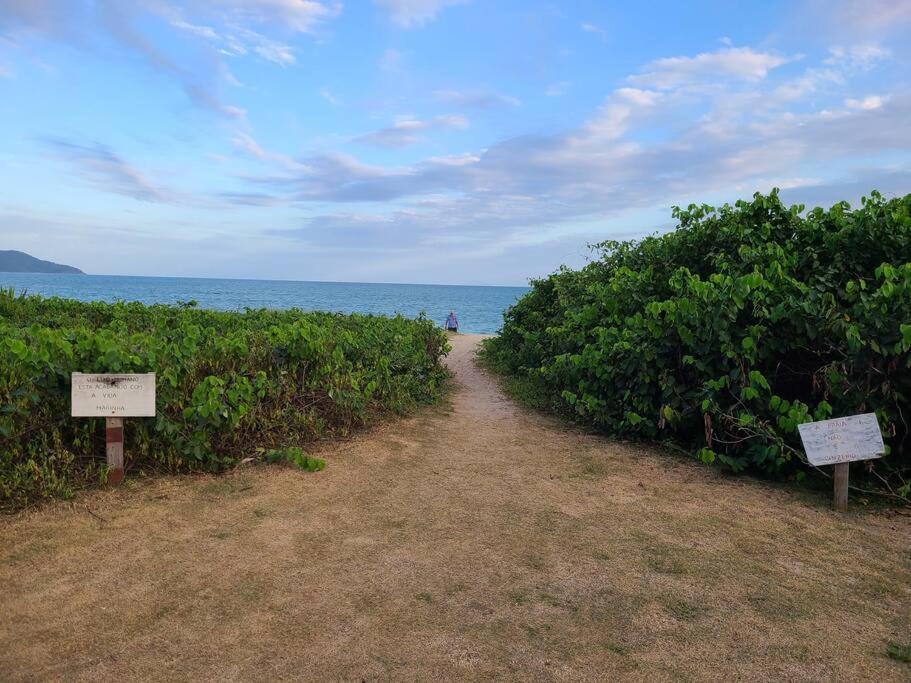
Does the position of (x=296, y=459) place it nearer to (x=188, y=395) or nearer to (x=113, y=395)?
(x=188, y=395)

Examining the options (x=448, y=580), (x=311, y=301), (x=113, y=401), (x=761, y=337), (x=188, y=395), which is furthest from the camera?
(x=311, y=301)

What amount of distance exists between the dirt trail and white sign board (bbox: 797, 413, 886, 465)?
17.4 inches

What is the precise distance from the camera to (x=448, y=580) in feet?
10.8

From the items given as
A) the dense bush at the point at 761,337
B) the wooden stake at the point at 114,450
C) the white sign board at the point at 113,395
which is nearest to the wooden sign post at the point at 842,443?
the dense bush at the point at 761,337

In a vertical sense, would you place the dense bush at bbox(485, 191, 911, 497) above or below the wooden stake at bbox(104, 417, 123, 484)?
above

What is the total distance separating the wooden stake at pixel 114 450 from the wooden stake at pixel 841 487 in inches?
208

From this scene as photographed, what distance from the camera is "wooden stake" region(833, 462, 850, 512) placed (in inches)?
176

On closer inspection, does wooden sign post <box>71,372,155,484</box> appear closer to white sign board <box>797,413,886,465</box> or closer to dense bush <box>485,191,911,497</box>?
dense bush <box>485,191,911,497</box>

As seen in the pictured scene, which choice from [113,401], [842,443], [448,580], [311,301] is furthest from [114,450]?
[311,301]

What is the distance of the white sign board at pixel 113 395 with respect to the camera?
424 cm

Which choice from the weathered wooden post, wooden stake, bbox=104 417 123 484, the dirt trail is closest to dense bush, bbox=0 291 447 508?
wooden stake, bbox=104 417 123 484

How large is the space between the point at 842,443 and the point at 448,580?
122 inches

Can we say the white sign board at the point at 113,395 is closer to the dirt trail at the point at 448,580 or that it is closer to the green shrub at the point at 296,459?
the dirt trail at the point at 448,580

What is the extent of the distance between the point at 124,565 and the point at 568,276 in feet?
30.1
